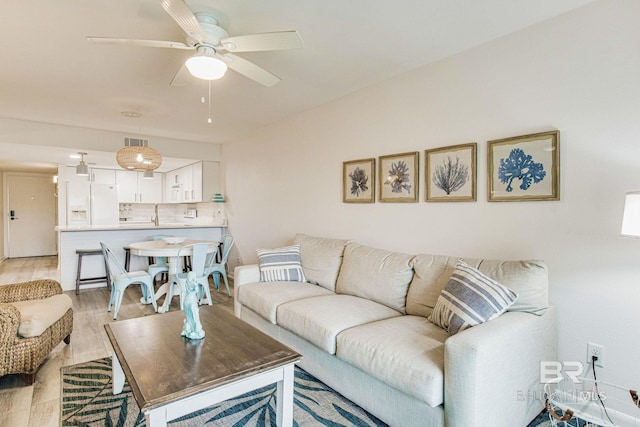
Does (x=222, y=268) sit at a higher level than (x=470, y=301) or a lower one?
lower

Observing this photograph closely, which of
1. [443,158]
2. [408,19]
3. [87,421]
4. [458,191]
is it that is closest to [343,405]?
[87,421]

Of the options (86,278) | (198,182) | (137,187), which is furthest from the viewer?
(137,187)

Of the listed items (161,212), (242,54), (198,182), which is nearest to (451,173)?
(242,54)

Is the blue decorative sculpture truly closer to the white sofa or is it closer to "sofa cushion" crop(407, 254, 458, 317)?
the white sofa

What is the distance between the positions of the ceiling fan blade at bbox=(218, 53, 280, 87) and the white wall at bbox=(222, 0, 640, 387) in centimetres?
125

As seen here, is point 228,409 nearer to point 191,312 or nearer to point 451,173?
point 191,312

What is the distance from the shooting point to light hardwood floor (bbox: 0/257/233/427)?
1.98 meters

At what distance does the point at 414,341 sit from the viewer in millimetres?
1867

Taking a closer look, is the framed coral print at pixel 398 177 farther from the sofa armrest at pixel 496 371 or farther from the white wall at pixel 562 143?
the sofa armrest at pixel 496 371

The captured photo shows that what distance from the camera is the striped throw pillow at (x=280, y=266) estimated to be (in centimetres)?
331

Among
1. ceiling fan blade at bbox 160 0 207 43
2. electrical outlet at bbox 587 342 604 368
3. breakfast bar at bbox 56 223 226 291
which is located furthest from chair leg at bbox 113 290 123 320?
electrical outlet at bbox 587 342 604 368

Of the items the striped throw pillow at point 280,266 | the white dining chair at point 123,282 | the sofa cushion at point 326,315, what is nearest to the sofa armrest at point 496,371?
the sofa cushion at point 326,315

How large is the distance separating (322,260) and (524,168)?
1862 millimetres

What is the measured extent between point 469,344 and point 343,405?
1.00m
